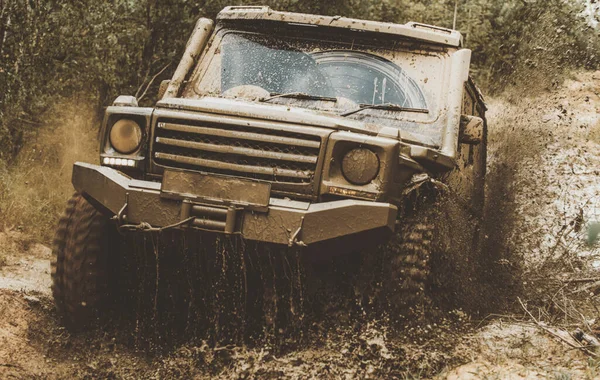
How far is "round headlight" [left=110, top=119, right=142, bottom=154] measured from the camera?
4207 mm

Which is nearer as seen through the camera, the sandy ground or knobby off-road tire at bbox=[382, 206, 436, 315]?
the sandy ground

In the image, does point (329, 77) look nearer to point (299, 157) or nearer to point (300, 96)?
point (300, 96)

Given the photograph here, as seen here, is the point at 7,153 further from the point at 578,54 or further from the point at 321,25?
the point at 578,54

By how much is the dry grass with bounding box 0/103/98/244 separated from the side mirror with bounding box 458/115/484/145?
3506 millimetres

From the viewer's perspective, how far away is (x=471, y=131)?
4848 mm

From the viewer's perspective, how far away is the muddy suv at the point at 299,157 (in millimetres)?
3811

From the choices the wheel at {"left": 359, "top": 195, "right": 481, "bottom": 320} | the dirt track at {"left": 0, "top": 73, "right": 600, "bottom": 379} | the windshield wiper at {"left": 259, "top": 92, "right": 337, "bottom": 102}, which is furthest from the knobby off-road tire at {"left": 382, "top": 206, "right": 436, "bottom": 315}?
the windshield wiper at {"left": 259, "top": 92, "right": 337, "bottom": 102}

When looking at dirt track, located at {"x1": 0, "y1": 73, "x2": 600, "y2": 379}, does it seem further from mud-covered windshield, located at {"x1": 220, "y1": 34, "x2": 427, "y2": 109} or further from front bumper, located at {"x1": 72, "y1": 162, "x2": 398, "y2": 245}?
mud-covered windshield, located at {"x1": 220, "y1": 34, "x2": 427, "y2": 109}

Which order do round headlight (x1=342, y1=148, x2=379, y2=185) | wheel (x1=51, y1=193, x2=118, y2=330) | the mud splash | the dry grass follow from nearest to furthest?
1. round headlight (x1=342, y1=148, x2=379, y2=185)
2. the mud splash
3. wheel (x1=51, y1=193, x2=118, y2=330)
4. the dry grass

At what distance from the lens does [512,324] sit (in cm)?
477

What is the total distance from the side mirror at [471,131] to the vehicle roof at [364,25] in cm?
60

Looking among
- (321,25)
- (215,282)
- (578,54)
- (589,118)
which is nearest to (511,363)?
(215,282)

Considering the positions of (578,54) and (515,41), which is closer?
(578,54)

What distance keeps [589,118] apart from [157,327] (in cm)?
1073
